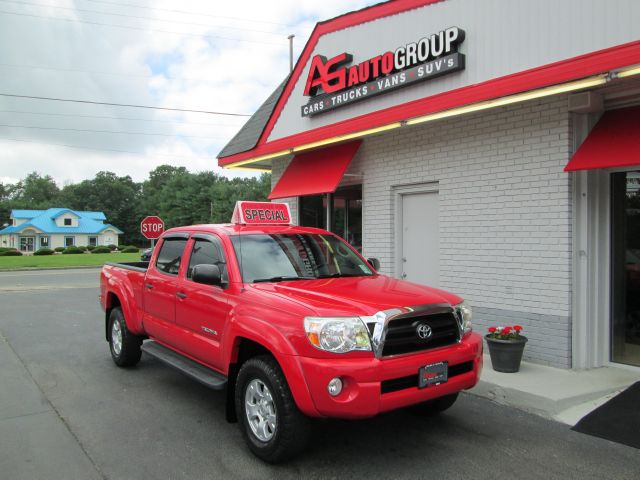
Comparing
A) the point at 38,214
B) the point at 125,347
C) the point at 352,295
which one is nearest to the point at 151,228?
the point at 125,347

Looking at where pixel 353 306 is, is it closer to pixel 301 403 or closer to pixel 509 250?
pixel 301 403

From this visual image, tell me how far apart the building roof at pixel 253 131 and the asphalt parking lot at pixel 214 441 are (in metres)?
6.18

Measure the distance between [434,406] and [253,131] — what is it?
27.0ft

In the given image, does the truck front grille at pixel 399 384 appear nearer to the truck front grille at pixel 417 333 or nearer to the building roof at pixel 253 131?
the truck front grille at pixel 417 333

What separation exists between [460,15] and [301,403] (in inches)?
229

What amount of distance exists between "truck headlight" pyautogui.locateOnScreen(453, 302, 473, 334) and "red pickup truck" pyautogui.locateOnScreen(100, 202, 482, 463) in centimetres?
1

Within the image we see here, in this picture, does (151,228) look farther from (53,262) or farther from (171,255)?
(53,262)

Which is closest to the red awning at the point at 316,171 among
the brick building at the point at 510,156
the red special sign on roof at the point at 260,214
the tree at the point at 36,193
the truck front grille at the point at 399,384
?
the brick building at the point at 510,156

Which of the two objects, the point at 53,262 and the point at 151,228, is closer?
the point at 151,228

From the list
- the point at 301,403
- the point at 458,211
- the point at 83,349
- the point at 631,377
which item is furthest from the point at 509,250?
the point at 83,349

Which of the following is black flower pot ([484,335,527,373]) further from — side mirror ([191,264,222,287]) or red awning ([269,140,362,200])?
red awning ([269,140,362,200])

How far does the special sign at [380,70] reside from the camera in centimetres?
691

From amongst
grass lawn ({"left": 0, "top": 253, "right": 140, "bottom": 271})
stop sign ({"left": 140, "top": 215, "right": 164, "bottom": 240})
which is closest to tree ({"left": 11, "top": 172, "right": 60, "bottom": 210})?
grass lawn ({"left": 0, "top": 253, "right": 140, "bottom": 271})

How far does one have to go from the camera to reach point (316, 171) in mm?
9555
